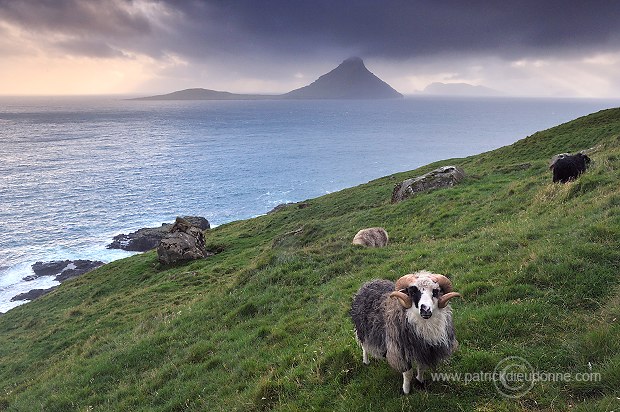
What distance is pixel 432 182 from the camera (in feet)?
109

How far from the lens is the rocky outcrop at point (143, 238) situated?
64188 mm

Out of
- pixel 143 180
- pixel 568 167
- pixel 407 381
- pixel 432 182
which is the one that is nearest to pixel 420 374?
pixel 407 381

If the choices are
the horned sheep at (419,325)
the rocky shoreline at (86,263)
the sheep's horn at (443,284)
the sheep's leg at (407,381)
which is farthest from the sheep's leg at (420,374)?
the rocky shoreline at (86,263)

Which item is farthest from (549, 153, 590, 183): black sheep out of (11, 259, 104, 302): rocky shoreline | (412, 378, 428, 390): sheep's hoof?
(11, 259, 104, 302): rocky shoreline

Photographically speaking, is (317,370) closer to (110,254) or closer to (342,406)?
(342,406)

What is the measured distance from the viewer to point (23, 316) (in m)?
36.2

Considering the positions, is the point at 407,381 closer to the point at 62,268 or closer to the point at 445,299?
the point at 445,299

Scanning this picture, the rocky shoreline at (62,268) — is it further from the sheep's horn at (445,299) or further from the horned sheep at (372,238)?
the sheep's horn at (445,299)

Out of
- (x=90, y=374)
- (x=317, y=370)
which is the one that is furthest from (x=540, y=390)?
(x=90, y=374)

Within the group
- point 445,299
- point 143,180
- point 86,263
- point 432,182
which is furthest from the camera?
point 143,180

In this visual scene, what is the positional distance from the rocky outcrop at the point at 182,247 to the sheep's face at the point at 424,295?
119ft

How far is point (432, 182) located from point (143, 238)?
52.2 m

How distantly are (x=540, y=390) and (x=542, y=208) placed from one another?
1413cm

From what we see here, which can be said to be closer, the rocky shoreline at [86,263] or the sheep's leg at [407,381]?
the sheep's leg at [407,381]
